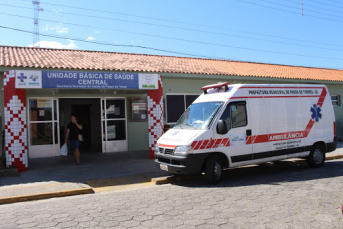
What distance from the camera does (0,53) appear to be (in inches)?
502

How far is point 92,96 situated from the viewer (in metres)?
12.5

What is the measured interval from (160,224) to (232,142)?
355cm

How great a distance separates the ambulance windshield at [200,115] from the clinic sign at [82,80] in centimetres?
285

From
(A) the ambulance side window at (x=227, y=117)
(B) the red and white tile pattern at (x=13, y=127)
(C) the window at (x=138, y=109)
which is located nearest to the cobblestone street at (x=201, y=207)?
(A) the ambulance side window at (x=227, y=117)

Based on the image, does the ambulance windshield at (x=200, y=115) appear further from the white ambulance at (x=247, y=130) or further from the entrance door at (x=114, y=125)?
the entrance door at (x=114, y=125)

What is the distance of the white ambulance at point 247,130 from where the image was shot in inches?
280

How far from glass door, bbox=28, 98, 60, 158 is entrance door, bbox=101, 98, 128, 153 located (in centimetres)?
191

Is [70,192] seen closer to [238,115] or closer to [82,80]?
[82,80]

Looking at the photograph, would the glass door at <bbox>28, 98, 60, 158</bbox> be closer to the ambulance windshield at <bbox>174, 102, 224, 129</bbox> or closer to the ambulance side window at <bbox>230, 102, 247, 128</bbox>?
the ambulance windshield at <bbox>174, 102, 224, 129</bbox>

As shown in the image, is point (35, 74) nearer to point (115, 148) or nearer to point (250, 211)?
point (115, 148)

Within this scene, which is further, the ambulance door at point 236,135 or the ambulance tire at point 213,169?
the ambulance door at point 236,135

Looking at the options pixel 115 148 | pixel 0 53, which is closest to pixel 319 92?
pixel 115 148

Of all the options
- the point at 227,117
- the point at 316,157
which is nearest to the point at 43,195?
the point at 227,117

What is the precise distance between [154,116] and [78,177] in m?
3.74
